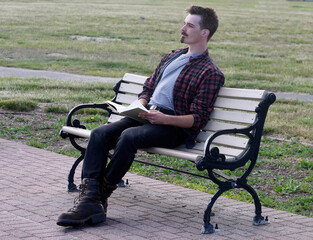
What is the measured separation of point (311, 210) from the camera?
537cm

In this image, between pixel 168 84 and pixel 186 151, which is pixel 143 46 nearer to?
pixel 168 84

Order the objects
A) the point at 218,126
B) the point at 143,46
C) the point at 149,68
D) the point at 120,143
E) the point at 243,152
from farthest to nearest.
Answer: the point at 143,46, the point at 149,68, the point at 218,126, the point at 243,152, the point at 120,143

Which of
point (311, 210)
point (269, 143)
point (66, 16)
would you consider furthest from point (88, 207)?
point (66, 16)

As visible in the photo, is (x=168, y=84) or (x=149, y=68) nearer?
(x=168, y=84)

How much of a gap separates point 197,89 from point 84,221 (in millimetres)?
1428

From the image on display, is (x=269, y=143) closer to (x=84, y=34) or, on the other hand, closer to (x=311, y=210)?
(x=311, y=210)

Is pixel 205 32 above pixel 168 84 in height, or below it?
above

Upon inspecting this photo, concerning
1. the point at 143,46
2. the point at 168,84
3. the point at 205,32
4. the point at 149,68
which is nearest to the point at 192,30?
the point at 205,32

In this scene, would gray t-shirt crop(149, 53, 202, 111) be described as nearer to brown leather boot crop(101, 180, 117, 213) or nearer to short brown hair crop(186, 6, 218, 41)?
short brown hair crop(186, 6, 218, 41)

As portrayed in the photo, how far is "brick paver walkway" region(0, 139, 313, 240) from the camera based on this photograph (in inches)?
175

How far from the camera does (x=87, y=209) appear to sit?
4.57 metres

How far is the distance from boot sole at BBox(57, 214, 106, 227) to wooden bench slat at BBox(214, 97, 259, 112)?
54.6 inches

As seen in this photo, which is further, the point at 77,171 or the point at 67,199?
the point at 77,171

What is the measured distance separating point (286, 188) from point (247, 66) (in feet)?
38.6
